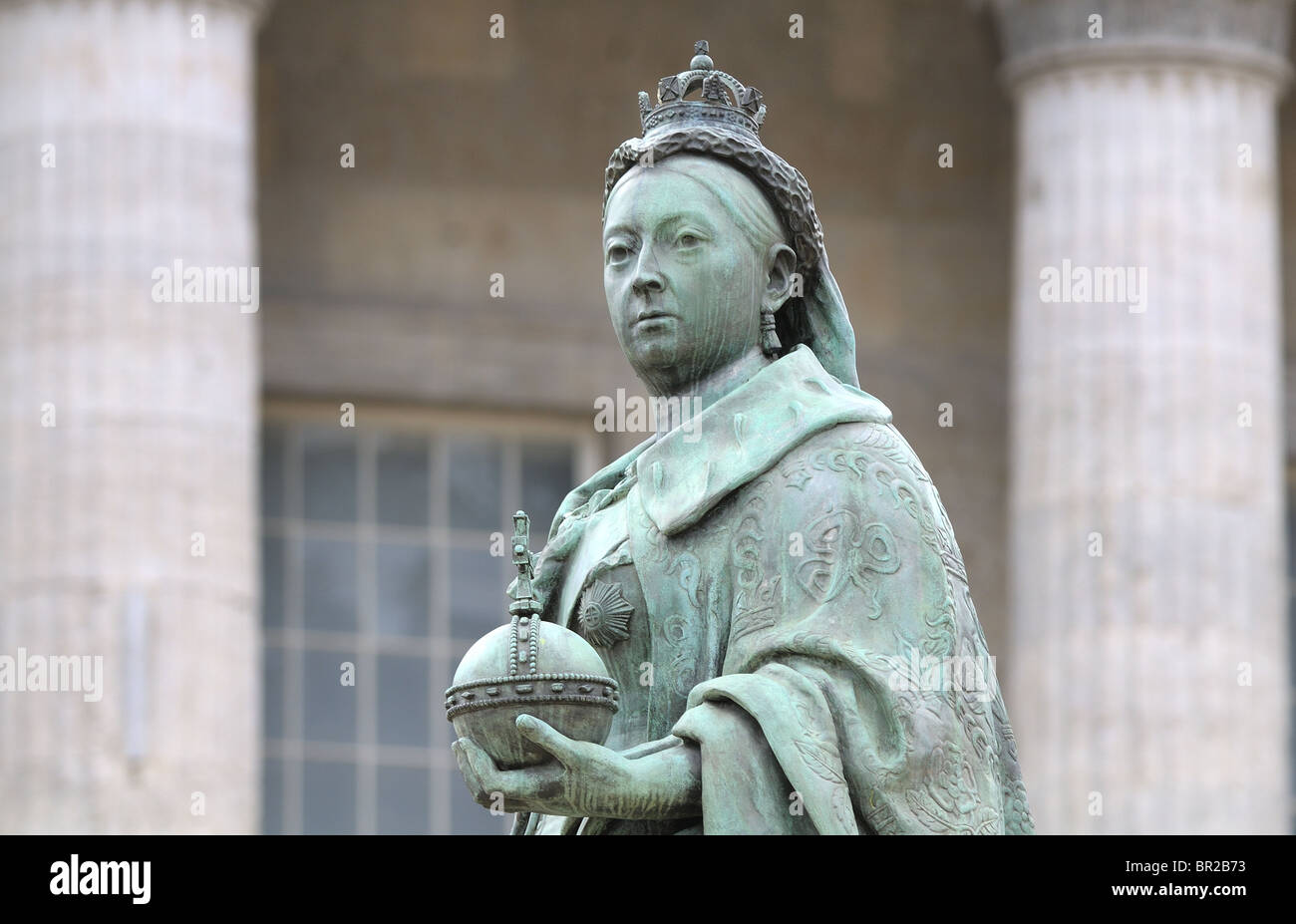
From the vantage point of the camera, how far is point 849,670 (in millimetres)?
7465

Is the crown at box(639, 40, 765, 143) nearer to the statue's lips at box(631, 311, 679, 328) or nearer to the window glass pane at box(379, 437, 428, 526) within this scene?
the statue's lips at box(631, 311, 679, 328)

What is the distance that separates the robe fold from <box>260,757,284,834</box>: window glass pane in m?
21.7

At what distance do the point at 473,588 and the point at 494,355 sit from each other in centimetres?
207

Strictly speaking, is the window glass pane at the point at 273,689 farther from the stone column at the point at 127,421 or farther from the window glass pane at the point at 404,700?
the stone column at the point at 127,421

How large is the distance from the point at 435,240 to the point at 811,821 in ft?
79.0

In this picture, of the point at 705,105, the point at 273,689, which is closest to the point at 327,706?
the point at 273,689

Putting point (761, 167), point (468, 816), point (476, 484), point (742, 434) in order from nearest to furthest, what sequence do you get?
point (742, 434)
point (761, 167)
point (468, 816)
point (476, 484)

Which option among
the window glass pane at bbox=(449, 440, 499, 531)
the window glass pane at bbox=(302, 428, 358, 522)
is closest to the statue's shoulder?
the window glass pane at bbox=(449, 440, 499, 531)

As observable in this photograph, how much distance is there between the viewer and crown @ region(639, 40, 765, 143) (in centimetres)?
802

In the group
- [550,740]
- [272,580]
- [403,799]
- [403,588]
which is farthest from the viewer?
[403,588]

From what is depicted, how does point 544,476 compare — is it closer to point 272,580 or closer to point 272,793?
point 272,580

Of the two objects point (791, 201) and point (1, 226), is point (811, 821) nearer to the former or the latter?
point (791, 201)

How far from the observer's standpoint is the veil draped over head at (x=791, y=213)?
26.0ft

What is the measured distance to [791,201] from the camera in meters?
7.96
